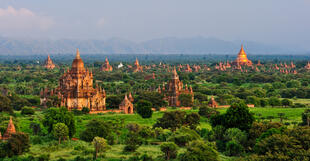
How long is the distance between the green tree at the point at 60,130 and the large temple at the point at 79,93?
20.6 meters

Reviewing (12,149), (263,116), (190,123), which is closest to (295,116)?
(263,116)

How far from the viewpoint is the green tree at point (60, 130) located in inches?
1718

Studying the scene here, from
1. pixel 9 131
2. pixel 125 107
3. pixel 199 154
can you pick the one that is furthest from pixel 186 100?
pixel 199 154

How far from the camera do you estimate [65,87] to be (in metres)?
68.8

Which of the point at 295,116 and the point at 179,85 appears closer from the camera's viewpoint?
the point at 295,116

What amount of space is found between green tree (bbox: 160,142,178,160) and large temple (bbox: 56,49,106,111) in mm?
28856

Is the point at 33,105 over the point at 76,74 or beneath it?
beneath

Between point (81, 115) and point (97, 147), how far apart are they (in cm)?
2407

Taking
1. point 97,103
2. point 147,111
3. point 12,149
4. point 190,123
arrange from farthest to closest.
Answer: point 97,103 → point 147,111 → point 190,123 → point 12,149

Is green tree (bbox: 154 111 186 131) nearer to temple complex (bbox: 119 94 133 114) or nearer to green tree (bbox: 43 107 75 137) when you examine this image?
Answer: green tree (bbox: 43 107 75 137)

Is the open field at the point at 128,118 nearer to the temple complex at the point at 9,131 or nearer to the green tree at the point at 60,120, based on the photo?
the green tree at the point at 60,120

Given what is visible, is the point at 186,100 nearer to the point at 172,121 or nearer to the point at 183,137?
the point at 172,121

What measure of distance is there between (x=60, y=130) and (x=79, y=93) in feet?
72.7

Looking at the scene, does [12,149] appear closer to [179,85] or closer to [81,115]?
[81,115]
